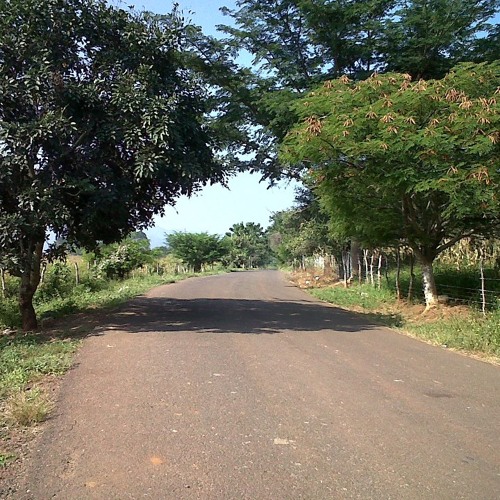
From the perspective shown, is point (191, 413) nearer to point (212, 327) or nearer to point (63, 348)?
point (63, 348)

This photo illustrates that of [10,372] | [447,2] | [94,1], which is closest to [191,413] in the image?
[10,372]

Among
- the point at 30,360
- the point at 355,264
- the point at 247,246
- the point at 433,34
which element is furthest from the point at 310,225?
the point at 247,246

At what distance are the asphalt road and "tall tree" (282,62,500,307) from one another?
12.0ft

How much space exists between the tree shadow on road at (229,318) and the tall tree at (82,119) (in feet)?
8.89

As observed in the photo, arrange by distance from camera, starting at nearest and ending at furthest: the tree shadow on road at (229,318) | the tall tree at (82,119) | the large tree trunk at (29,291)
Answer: the tall tree at (82,119), the tree shadow on road at (229,318), the large tree trunk at (29,291)

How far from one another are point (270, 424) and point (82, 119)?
8602 mm

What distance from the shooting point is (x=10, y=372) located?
7.27 meters

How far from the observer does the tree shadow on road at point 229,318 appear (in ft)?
37.7

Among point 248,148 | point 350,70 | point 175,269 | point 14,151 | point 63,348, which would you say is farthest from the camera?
point 175,269

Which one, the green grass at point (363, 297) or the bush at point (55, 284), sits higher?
the bush at point (55, 284)

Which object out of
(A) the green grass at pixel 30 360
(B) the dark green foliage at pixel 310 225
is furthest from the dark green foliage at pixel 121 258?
(A) the green grass at pixel 30 360

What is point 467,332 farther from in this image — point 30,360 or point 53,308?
point 53,308

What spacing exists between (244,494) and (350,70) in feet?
63.8

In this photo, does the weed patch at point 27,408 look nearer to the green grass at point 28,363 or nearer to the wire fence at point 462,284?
the green grass at point 28,363
